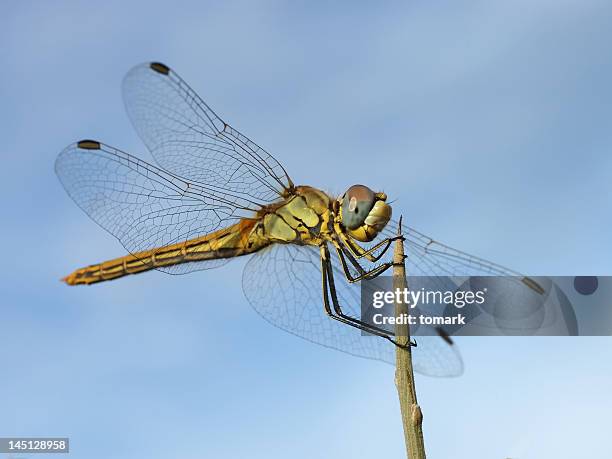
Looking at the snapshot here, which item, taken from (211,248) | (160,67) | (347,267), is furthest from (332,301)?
(160,67)

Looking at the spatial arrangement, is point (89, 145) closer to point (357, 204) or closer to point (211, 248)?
point (211, 248)

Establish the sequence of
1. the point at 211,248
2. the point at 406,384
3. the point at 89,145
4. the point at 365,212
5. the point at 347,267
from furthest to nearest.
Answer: the point at 211,248
the point at 89,145
the point at 347,267
the point at 365,212
the point at 406,384

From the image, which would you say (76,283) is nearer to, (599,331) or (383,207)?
(383,207)

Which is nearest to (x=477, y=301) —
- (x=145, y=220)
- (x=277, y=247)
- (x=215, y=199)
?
(x=277, y=247)

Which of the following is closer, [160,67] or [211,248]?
[160,67]

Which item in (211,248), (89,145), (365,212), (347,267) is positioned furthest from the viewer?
(211,248)
